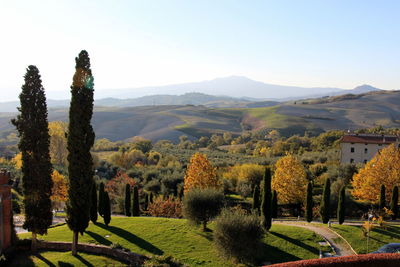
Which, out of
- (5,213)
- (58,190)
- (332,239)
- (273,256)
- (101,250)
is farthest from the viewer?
(58,190)

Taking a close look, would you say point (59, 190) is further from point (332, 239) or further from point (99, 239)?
point (332, 239)

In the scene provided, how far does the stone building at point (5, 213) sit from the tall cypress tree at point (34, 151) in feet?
4.51

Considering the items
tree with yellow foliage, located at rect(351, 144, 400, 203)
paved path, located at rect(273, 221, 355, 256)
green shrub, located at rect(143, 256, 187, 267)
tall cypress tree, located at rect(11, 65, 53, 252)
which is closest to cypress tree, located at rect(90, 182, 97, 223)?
tall cypress tree, located at rect(11, 65, 53, 252)

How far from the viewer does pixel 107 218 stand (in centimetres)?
3516

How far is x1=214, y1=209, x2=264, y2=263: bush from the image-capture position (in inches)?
1021

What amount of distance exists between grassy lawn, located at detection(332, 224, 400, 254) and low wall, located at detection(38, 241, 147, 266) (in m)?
17.9

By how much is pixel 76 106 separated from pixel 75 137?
7.07ft

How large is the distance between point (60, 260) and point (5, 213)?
5646 mm

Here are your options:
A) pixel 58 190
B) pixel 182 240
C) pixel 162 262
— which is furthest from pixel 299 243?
pixel 58 190

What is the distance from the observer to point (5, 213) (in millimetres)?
27188

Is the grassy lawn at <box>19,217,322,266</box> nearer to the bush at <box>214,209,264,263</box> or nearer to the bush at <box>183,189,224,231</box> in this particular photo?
the bush at <box>183,189,224,231</box>

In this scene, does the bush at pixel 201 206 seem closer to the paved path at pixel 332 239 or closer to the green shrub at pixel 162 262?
the green shrub at pixel 162 262

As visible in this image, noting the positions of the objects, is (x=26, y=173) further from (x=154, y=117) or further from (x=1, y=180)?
(x=154, y=117)

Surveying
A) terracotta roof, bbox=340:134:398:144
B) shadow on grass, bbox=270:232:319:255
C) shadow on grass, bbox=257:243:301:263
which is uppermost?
terracotta roof, bbox=340:134:398:144
